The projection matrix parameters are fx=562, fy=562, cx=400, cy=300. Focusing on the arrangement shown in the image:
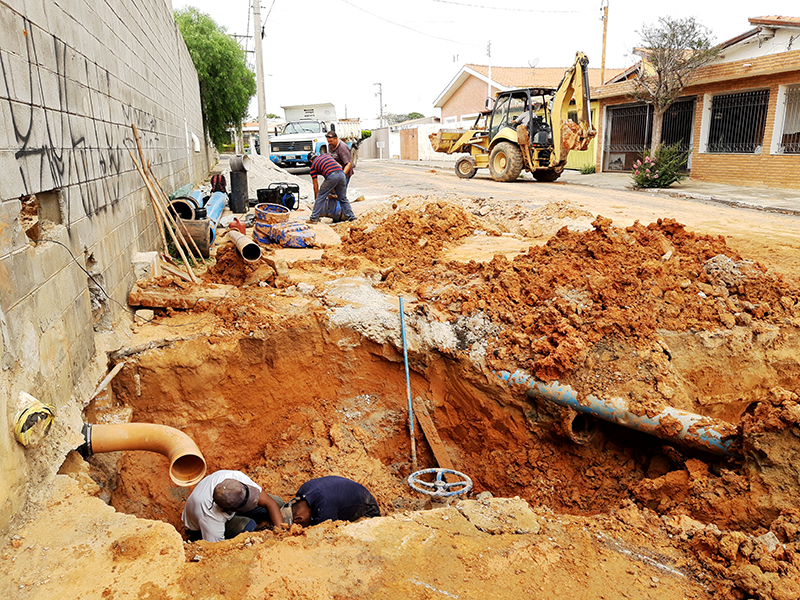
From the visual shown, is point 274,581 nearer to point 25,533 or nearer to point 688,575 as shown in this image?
point 25,533

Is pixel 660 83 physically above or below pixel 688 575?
above

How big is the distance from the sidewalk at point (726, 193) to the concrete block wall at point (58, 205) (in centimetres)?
1221

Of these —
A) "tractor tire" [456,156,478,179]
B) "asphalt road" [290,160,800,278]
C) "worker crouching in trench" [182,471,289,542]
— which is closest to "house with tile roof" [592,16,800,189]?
A: "asphalt road" [290,160,800,278]

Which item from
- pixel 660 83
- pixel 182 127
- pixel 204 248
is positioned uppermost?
pixel 660 83

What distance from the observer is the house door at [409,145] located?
3856 cm

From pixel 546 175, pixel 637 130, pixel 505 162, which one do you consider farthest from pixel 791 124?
pixel 505 162

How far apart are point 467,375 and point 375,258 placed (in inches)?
134

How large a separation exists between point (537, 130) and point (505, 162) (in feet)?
5.36

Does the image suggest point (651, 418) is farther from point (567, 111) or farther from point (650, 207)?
point (567, 111)

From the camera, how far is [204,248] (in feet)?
27.5

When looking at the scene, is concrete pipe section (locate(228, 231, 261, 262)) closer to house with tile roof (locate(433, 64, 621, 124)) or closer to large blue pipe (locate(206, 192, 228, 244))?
large blue pipe (locate(206, 192, 228, 244))

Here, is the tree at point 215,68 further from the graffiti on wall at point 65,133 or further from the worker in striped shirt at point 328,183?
the graffiti on wall at point 65,133

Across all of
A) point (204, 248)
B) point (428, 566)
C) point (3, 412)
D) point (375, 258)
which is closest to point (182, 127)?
point (204, 248)

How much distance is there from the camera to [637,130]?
2056cm
